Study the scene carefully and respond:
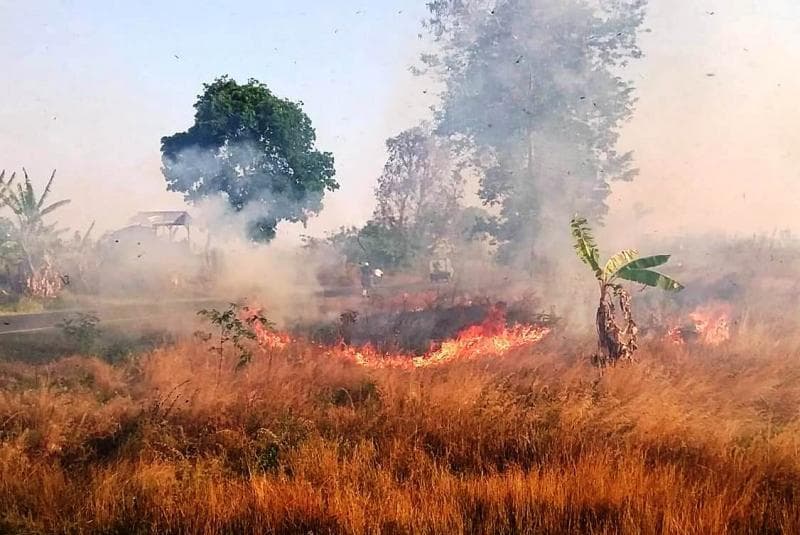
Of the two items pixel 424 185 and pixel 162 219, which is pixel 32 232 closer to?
pixel 162 219

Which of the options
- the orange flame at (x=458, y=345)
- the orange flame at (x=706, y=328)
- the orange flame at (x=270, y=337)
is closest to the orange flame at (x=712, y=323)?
the orange flame at (x=706, y=328)

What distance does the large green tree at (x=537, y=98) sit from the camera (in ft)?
69.2

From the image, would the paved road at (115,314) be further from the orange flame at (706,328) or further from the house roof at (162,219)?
the orange flame at (706,328)

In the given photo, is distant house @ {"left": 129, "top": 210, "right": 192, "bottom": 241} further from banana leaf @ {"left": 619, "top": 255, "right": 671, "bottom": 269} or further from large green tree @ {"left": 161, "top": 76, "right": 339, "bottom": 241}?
banana leaf @ {"left": 619, "top": 255, "right": 671, "bottom": 269}

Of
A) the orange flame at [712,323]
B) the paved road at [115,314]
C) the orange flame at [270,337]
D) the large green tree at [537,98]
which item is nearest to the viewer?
the orange flame at [270,337]

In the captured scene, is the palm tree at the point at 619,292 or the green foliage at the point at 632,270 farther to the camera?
the green foliage at the point at 632,270

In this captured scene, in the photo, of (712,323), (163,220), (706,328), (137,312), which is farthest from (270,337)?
(163,220)

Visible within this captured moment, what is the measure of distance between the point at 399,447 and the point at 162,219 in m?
21.1

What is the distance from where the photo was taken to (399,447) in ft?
24.9

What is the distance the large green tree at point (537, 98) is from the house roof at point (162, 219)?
36.5ft

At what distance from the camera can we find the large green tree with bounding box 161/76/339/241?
22.4 metres

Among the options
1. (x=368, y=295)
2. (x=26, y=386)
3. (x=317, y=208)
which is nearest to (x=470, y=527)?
(x=26, y=386)

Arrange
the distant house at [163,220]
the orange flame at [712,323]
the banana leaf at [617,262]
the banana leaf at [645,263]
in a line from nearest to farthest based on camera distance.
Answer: the banana leaf at [645,263], the banana leaf at [617,262], the orange flame at [712,323], the distant house at [163,220]

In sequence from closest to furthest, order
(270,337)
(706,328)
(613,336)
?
(613,336)
(270,337)
(706,328)
